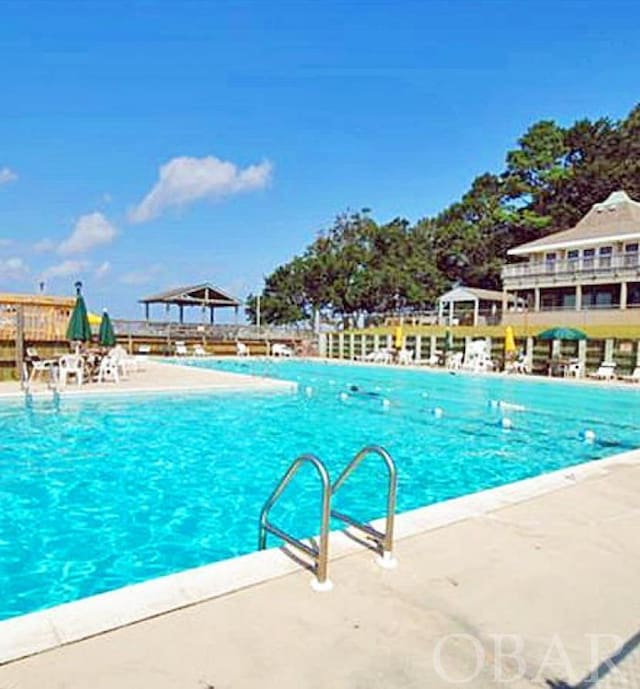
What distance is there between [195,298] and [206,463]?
2624 cm

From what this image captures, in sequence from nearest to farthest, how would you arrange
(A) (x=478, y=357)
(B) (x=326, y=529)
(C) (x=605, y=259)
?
1. (B) (x=326, y=529)
2. (A) (x=478, y=357)
3. (C) (x=605, y=259)

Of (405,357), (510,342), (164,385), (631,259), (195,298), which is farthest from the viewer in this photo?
(195,298)

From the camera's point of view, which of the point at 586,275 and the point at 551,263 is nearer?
the point at 586,275

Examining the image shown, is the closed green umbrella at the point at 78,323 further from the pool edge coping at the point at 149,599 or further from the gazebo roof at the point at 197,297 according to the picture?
the gazebo roof at the point at 197,297

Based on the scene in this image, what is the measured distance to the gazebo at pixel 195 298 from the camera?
32.2 m

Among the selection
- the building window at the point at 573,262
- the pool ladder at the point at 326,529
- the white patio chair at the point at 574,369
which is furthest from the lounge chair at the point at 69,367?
the building window at the point at 573,262

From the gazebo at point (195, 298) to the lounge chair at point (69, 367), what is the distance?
1859cm

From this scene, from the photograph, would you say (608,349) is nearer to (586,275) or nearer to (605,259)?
(605,259)

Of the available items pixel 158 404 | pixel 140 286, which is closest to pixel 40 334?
pixel 158 404

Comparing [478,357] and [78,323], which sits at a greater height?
[78,323]

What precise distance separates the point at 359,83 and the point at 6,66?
39.2ft

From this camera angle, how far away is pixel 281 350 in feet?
109

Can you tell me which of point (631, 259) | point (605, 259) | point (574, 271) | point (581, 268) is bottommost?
point (574, 271)

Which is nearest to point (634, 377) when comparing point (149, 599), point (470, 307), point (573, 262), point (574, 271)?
point (574, 271)
